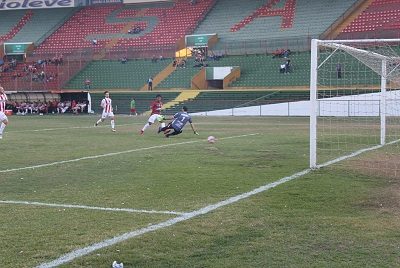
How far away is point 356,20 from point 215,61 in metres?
12.0

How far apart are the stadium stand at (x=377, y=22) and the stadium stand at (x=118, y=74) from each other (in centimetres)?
1652

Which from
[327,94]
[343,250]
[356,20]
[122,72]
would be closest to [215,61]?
[122,72]

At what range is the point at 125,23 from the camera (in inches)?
2402

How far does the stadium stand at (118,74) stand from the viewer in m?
53.1

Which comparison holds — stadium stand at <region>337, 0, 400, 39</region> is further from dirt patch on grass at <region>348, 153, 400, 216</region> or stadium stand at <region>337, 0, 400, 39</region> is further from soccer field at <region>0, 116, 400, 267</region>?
soccer field at <region>0, 116, 400, 267</region>

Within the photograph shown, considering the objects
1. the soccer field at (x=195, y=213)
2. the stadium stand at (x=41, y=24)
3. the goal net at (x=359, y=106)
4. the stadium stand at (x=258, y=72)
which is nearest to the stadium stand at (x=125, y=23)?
the stadium stand at (x=41, y=24)

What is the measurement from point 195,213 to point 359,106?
2994 cm

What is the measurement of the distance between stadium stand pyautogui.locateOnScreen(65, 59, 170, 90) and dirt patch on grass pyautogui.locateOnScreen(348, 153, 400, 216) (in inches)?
1552

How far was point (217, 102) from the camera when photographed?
4556 centimetres

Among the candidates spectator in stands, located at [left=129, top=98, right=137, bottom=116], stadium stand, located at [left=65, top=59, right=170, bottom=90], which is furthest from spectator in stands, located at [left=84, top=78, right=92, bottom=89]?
spectator in stands, located at [left=129, top=98, right=137, bottom=116]

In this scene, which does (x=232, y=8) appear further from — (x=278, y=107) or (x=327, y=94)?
(x=327, y=94)

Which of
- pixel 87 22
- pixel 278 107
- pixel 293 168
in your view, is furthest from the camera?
pixel 87 22

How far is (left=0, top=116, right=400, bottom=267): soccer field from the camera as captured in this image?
5.90m

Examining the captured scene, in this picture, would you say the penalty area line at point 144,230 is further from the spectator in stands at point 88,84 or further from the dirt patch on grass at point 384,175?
the spectator in stands at point 88,84
